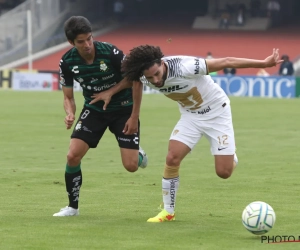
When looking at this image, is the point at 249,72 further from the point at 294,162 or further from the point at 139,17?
the point at 294,162

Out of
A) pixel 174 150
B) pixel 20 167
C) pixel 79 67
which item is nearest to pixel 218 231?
pixel 174 150

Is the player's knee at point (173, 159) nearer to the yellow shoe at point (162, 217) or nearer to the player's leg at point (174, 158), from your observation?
the player's leg at point (174, 158)

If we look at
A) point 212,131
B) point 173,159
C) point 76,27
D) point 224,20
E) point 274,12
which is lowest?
point 173,159

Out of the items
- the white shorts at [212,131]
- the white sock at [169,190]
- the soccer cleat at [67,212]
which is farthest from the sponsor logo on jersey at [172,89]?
the soccer cleat at [67,212]

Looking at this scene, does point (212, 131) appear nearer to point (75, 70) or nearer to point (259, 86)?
point (75, 70)

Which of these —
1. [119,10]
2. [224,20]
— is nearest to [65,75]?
[224,20]

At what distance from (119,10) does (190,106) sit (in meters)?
48.4

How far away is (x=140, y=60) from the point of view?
8.48 metres

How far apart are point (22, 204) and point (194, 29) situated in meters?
45.2

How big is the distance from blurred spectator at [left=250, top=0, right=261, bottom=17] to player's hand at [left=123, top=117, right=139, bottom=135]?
144 feet

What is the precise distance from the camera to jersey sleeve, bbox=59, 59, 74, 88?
9.59 m

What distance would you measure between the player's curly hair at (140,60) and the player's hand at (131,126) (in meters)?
0.83

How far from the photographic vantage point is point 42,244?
25.6 ft

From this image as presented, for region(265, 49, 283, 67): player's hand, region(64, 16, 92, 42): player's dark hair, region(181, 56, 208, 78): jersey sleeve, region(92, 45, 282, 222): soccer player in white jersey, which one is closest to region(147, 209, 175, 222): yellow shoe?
region(92, 45, 282, 222): soccer player in white jersey
